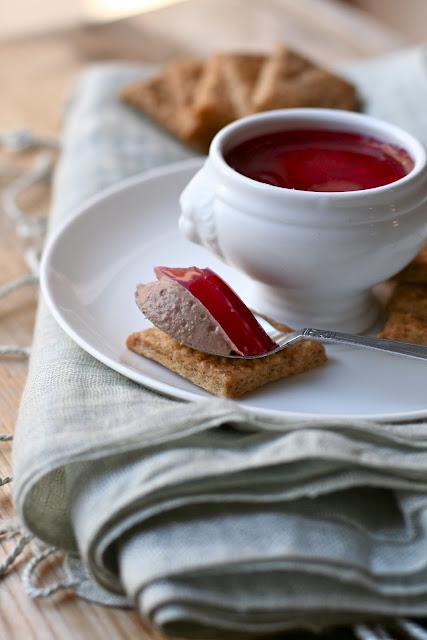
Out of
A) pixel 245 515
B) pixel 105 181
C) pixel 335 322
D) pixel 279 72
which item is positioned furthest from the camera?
pixel 279 72

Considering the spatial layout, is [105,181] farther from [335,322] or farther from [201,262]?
[335,322]

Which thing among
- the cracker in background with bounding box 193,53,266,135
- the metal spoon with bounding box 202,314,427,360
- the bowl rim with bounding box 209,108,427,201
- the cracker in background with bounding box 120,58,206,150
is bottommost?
the cracker in background with bounding box 120,58,206,150

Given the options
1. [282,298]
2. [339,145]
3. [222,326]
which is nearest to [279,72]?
[339,145]

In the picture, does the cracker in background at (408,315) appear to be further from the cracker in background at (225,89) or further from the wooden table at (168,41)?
the wooden table at (168,41)

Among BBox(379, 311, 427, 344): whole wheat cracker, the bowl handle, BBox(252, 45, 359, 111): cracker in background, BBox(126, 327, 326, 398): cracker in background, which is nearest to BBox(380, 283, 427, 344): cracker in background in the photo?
BBox(379, 311, 427, 344): whole wheat cracker

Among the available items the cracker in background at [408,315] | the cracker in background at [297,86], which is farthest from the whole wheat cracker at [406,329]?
the cracker in background at [297,86]

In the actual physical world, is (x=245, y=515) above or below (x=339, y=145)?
below

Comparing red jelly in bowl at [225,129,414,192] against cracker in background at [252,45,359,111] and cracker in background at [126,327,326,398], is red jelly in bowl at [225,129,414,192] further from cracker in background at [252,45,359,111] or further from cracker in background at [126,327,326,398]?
cracker in background at [252,45,359,111]
